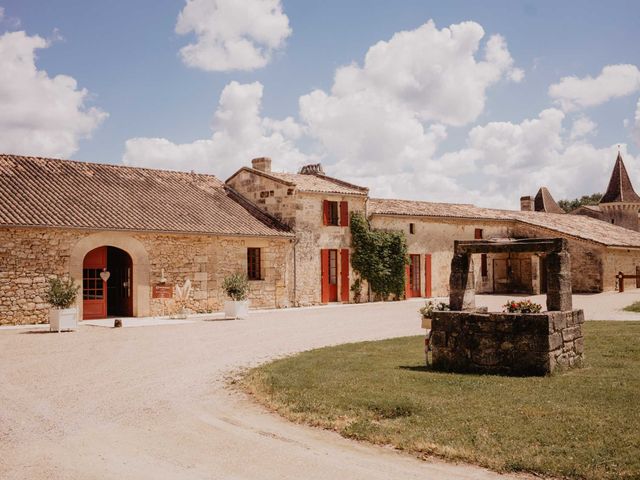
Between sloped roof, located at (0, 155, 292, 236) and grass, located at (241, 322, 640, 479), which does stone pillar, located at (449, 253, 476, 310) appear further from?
sloped roof, located at (0, 155, 292, 236)

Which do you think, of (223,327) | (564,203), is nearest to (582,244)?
(223,327)

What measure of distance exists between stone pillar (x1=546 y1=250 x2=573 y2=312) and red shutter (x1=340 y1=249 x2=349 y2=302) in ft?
52.1

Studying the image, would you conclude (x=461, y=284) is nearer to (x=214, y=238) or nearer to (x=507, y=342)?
(x=507, y=342)

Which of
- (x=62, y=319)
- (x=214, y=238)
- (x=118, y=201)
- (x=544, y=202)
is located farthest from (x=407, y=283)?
(x=544, y=202)

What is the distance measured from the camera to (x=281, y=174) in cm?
2694

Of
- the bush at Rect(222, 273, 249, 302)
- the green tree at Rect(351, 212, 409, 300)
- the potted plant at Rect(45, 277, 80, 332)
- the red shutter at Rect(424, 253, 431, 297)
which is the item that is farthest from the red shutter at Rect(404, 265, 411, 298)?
the potted plant at Rect(45, 277, 80, 332)

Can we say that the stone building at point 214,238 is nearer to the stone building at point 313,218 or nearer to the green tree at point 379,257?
the stone building at point 313,218

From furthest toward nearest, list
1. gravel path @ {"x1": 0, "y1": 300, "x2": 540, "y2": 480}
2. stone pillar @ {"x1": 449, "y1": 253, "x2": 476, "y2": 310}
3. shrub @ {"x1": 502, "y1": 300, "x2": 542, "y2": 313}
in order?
stone pillar @ {"x1": 449, "y1": 253, "x2": 476, "y2": 310} → shrub @ {"x1": 502, "y1": 300, "x2": 542, "y2": 313} → gravel path @ {"x1": 0, "y1": 300, "x2": 540, "y2": 480}

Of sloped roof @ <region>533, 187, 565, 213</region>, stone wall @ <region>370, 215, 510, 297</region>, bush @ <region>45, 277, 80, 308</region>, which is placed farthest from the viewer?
sloped roof @ <region>533, 187, 565, 213</region>

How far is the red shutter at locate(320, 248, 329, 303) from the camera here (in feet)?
81.9

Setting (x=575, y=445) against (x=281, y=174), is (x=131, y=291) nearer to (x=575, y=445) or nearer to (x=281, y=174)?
(x=281, y=174)

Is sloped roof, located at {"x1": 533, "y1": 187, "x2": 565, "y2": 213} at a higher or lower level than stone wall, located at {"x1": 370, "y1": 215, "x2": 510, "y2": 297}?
higher

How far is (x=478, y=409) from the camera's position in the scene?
22.9 feet

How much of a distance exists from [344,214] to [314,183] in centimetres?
189
